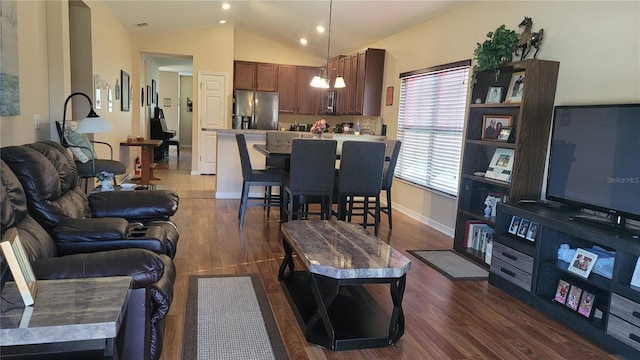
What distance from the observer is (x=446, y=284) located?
3.41 meters

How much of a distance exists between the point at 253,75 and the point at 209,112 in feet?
3.75

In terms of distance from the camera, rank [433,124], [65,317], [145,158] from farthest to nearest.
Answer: [145,158]
[433,124]
[65,317]

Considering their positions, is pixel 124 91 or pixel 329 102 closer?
pixel 124 91

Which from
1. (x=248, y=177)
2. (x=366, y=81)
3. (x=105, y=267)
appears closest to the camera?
(x=105, y=267)

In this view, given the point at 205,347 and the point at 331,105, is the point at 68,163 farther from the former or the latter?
the point at 331,105

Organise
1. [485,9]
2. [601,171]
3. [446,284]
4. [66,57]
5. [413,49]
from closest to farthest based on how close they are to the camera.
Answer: [601,171], [446,284], [66,57], [485,9], [413,49]

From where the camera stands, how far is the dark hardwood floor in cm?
241

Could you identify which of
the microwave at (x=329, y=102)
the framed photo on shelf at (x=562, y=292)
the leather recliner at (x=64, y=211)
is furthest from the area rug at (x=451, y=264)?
the microwave at (x=329, y=102)

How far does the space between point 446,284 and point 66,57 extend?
393cm

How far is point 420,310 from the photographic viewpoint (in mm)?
2922

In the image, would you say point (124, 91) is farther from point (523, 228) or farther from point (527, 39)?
point (523, 228)

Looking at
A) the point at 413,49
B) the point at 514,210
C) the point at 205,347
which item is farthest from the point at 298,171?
the point at 413,49

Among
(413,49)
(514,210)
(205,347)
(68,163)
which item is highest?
(413,49)

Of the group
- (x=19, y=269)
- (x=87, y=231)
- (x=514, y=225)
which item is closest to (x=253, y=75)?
(x=514, y=225)
